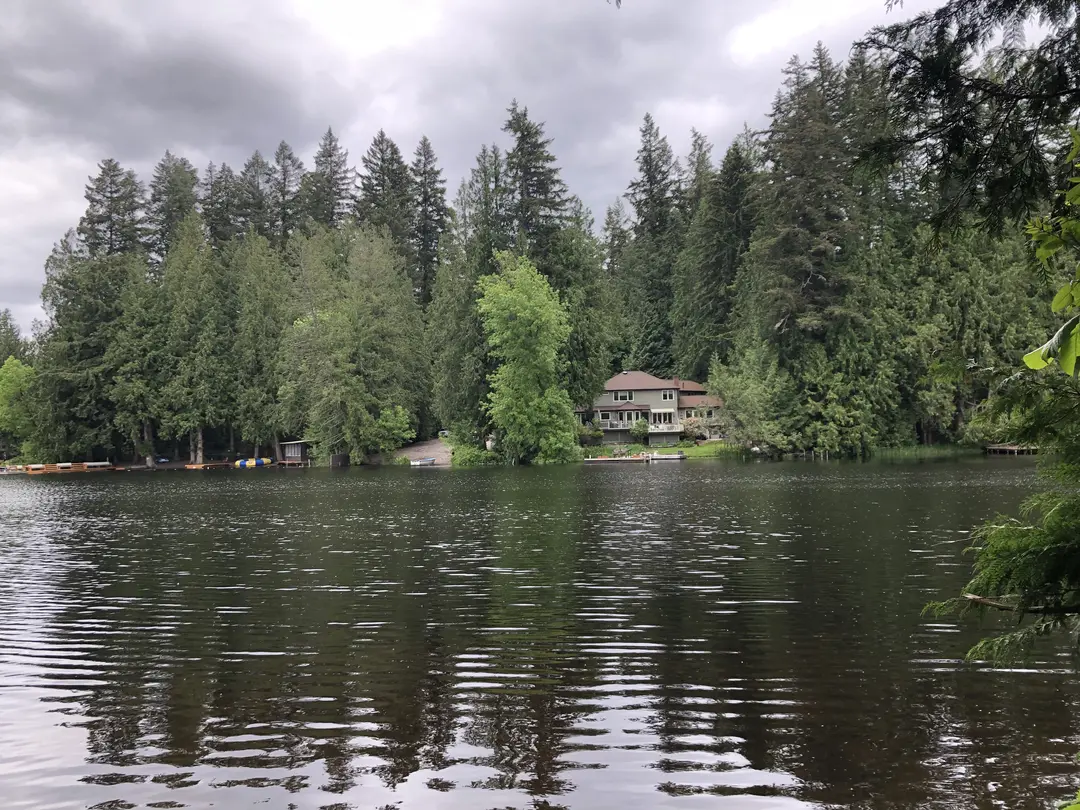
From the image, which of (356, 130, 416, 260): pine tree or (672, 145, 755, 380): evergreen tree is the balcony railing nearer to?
(672, 145, 755, 380): evergreen tree

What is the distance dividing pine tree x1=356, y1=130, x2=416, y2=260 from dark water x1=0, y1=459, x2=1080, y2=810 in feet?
239

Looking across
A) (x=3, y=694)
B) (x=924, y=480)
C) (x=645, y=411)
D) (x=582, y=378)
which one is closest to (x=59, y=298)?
(x=582, y=378)

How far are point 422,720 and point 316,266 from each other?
69.6m

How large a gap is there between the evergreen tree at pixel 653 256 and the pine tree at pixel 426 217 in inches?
828

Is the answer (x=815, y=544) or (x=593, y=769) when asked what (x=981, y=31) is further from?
(x=815, y=544)

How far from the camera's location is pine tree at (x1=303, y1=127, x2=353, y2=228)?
97.1 meters

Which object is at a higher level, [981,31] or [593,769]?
[981,31]

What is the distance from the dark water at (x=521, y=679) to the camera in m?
6.03

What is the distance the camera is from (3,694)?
8.45 m

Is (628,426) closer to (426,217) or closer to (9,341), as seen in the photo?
(426,217)

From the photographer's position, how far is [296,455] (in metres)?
74.7

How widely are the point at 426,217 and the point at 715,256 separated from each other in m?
37.0

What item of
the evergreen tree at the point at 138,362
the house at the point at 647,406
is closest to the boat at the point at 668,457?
the house at the point at 647,406

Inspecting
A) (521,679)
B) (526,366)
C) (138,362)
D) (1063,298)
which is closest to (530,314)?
(526,366)
